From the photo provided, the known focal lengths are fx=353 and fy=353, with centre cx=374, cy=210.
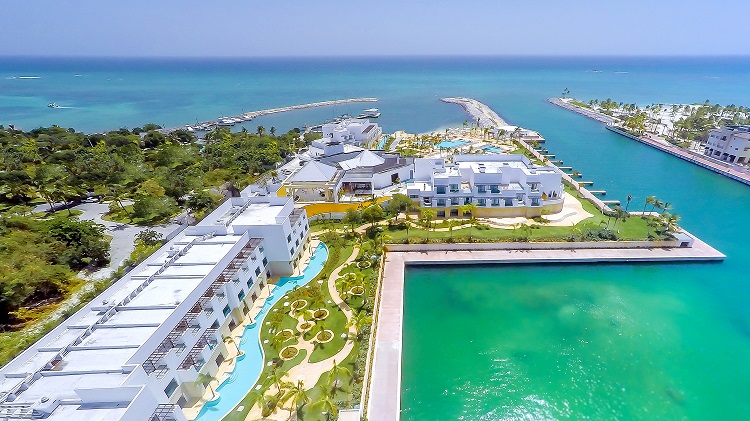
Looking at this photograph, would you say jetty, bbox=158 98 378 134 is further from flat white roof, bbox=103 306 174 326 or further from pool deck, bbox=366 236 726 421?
pool deck, bbox=366 236 726 421

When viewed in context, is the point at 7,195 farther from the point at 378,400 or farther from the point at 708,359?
the point at 708,359

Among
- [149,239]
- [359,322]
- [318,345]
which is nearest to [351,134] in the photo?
[149,239]

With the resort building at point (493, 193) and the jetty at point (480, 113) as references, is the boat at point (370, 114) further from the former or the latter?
the resort building at point (493, 193)

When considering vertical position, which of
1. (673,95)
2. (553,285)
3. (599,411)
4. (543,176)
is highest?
(673,95)

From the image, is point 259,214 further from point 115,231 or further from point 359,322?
point 115,231

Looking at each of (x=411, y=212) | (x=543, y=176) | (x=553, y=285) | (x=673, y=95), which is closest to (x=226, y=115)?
(x=411, y=212)

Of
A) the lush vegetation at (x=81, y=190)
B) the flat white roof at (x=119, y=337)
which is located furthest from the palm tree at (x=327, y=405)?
the lush vegetation at (x=81, y=190)
